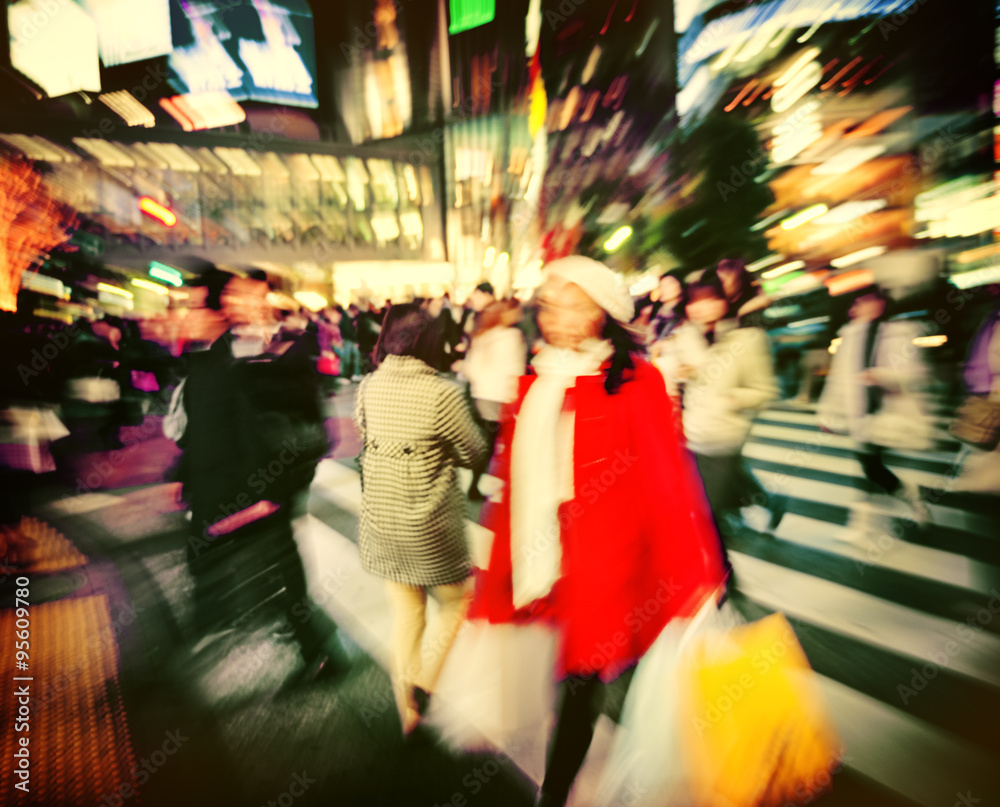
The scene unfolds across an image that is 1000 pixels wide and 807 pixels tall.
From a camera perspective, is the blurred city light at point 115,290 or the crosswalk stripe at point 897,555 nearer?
the crosswalk stripe at point 897,555

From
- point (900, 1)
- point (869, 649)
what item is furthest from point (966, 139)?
point (869, 649)

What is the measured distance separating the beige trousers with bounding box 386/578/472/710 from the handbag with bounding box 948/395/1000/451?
3.92m

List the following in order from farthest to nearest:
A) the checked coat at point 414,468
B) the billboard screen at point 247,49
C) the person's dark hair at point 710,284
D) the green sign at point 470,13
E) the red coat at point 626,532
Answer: the billboard screen at point 247,49
the green sign at point 470,13
the person's dark hair at point 710,284
the checked coat at point 414,468
the red coat at point 626,532

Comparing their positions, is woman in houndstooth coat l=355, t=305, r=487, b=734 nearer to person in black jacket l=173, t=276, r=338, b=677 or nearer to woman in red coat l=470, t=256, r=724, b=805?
woman in red coat l=470, t=256, r=724, b=805

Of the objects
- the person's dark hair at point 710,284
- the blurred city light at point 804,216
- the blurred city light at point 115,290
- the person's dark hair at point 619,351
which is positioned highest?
the blurred city light at point 804,216

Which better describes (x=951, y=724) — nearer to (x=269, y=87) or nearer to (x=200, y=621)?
(x=200, y=621)

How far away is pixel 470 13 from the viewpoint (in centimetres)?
1229

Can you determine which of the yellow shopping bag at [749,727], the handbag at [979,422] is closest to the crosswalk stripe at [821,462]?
the handbag at [979,422]

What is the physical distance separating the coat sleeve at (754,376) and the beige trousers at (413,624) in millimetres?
2025

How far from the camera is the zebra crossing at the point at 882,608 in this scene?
6.26 ft

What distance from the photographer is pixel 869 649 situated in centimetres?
254

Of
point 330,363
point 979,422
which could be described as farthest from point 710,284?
point 330,363

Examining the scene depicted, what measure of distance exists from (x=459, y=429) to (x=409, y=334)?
1.49 ft

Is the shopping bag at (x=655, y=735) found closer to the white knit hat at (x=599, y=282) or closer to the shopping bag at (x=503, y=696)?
the shopping bag at (x=503, y=696)
